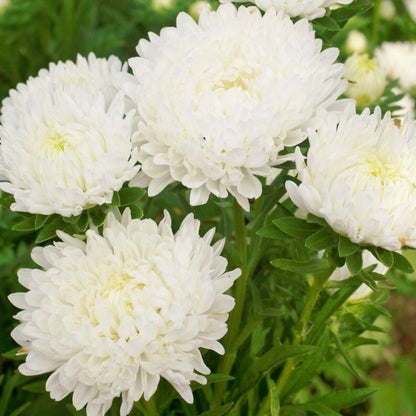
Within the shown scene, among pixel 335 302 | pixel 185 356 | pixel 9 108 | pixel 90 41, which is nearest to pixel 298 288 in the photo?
pixel 335 302

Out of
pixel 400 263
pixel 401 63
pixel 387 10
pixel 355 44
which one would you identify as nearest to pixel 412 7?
pixel 387 10

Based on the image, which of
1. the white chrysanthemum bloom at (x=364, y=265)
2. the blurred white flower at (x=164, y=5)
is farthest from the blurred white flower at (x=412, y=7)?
the white chrysanthemum bloom at (x=364, y=265)

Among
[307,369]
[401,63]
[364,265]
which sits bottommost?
[401,63]

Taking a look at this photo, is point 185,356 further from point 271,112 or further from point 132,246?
point 271,112

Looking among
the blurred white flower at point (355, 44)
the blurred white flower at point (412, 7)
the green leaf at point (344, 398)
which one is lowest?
the green leaf at point (344, 398)

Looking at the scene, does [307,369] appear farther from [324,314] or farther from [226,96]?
[226,96]

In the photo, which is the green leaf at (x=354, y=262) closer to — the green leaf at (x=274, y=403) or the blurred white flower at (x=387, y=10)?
the green leaf at (x=274, y=403)
